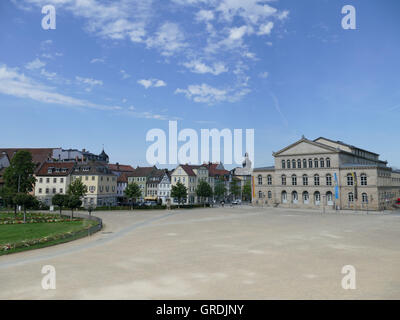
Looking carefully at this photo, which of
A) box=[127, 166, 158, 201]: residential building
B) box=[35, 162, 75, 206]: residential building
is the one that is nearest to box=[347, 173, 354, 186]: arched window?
box=[127, 166, 158, 201]: residential building

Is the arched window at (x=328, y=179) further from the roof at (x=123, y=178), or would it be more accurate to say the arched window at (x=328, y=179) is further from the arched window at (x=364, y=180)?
the roof at (x=123, y=178)

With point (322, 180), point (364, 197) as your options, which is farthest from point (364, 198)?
point (322, 180)

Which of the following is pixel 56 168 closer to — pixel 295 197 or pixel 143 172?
pixel 143 172

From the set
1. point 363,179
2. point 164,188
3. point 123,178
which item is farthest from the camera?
point 123,178

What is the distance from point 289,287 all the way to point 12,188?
204 feet

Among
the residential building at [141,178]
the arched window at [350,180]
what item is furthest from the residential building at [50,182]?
the arched window at [350,180]

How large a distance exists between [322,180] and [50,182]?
2793 inches

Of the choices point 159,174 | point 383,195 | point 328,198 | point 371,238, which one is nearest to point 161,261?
point 371,238

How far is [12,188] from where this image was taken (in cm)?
5656

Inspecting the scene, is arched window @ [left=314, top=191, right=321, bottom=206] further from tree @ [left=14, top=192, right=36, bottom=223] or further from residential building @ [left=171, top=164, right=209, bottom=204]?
Result: tree @ [left=14, top=192, right=36, bottom=223]

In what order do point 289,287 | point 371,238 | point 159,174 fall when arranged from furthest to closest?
point 159,174 → point 371,238 → point 289,287

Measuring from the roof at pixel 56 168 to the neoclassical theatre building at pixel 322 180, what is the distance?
52.1 metres

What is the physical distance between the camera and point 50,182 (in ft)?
238
